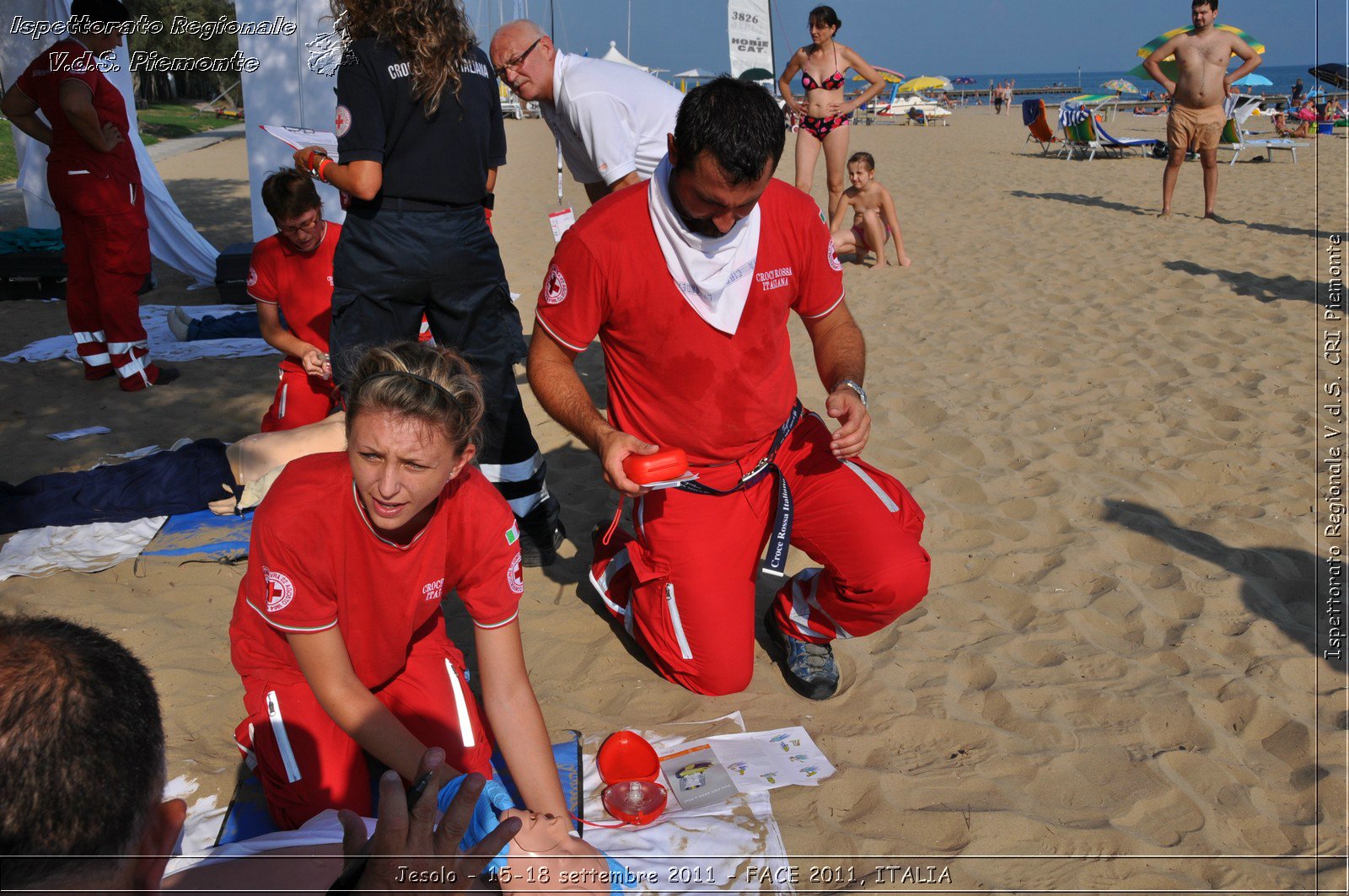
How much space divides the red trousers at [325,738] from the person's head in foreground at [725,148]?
1.48 meters

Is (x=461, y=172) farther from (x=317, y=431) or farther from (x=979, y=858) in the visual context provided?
(x=979, y=858)

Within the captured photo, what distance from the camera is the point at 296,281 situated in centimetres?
418

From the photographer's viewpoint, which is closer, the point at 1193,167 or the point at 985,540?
the point at 985,540

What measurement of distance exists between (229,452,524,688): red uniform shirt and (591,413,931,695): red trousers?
2.27ft

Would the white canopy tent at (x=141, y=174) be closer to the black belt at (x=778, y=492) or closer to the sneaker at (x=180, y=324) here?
the sneaker at (x=180, y=324)

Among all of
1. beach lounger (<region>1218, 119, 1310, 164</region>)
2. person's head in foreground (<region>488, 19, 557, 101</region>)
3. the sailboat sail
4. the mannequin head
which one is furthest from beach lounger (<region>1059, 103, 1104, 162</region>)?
the mannequin head

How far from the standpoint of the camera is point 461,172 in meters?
3.36

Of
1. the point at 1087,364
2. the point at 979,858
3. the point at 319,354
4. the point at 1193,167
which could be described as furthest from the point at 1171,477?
the point at 1193,167

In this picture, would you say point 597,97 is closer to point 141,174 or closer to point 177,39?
point 141,174

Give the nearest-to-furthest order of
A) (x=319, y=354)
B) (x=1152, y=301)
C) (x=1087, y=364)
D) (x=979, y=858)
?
(x=979, y=858) < (x=319, y=354) < (x=1087, y=364) < (x=1152, y=301)

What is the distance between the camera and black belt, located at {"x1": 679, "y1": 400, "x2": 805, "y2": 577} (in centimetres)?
281

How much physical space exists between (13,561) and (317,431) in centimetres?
113

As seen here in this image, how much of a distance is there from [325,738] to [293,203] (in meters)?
2.53

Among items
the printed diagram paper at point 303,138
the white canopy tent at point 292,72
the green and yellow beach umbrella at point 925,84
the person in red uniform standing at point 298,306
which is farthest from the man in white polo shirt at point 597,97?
the green and yellow beach umbrella at point 925,84
